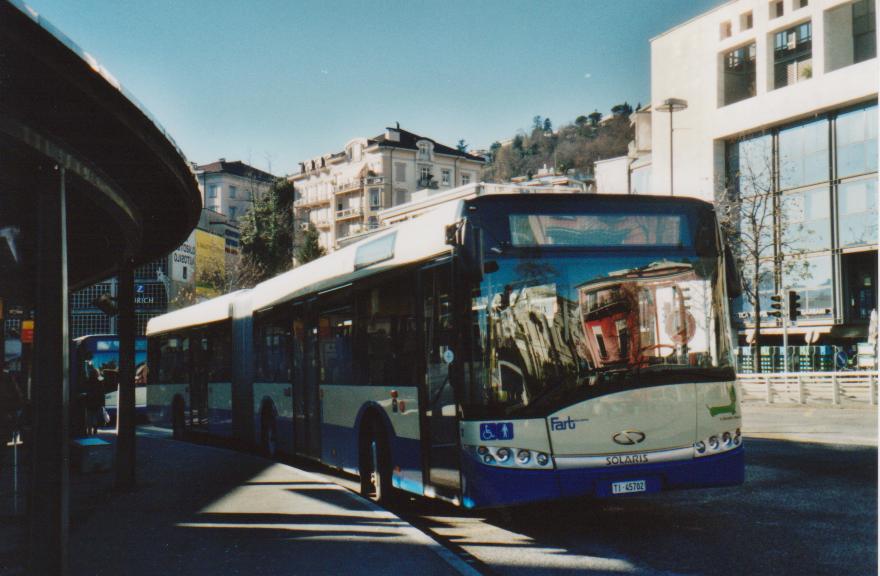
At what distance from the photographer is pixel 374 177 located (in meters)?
107

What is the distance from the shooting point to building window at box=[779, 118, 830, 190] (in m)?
49.2

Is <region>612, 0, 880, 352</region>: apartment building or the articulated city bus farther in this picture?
<region>612, 0, 880, 352</region>: apartment building

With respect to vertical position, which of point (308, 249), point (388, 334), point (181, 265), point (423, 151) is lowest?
point (388, 334)

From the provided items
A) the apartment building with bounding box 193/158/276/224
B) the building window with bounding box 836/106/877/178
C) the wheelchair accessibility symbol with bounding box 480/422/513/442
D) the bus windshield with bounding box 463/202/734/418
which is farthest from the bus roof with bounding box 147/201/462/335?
the apartment building with bounding box 193/158/276/224

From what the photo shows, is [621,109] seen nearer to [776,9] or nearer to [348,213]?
[348,213]

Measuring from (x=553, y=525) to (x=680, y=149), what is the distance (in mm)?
51406

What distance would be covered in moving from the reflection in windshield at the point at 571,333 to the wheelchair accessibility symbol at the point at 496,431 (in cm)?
10

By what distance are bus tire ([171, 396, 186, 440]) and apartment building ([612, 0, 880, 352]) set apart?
29251 millimetres

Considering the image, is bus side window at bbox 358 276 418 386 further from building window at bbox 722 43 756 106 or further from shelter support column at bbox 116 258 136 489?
building window at bbox 722 43 756 106

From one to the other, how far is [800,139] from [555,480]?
153 ft

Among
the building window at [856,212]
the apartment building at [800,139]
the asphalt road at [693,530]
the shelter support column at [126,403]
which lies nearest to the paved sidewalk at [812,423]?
the asphalt road at [693,530]

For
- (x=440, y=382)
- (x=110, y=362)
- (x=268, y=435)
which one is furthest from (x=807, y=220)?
(x=440, y=382)

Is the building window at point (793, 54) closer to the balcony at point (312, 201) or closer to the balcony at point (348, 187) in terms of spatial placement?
the balcony at point (348, 187)

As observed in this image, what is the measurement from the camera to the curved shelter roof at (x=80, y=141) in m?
5.22
